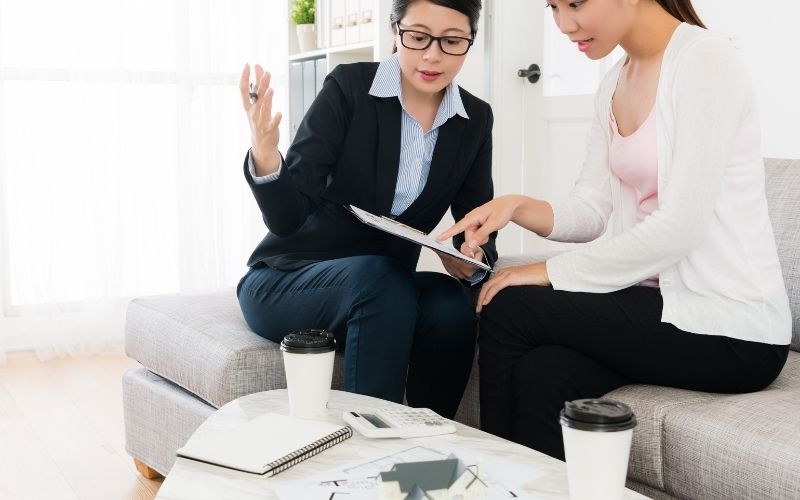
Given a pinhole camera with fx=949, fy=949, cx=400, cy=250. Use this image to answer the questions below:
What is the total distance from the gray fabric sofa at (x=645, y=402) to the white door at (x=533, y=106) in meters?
1.50

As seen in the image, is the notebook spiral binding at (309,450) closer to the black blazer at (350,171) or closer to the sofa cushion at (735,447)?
the sofa cushion at (735,447)

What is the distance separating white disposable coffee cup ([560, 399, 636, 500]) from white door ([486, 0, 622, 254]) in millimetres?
2631

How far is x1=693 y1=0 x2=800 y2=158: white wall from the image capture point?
8.96 ft

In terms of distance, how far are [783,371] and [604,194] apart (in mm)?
460

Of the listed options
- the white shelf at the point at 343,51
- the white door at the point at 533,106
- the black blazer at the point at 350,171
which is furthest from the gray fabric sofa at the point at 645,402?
the white door at the point at 533,106

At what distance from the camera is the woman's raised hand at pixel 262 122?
1673 mm

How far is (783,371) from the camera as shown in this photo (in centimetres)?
169

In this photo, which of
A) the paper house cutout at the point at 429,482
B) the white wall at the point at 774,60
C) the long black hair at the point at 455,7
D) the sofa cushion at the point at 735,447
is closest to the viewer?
the paper house cutout at the point at 429,482

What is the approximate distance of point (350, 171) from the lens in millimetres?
1970

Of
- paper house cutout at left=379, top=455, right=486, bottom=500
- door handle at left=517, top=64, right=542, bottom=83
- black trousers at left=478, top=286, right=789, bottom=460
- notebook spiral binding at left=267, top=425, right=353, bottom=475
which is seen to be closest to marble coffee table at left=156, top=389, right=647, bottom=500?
notebook spiral binding at left=267, top=425, right=353, bottom=475

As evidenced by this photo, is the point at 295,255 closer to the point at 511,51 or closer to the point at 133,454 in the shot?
the point at 133,454

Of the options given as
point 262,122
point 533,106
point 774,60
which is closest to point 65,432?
point 262,122

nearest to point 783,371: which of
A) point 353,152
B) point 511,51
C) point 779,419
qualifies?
point 779,419

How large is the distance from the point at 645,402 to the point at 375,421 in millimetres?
499
